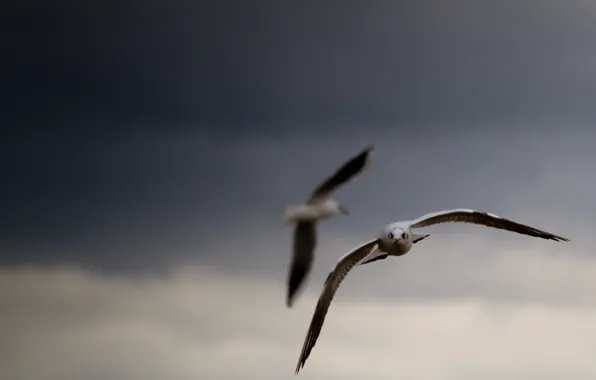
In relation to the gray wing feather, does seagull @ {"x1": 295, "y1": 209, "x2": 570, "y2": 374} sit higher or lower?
higher

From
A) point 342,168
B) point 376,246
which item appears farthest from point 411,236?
point 342,168

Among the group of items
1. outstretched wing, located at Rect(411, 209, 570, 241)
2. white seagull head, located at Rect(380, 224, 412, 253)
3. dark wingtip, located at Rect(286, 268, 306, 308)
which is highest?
outstretched wing, located at Rect(411, 209, 570, 241)

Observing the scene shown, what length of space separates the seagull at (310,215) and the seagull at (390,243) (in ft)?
12.2

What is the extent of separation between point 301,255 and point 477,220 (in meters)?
9.19

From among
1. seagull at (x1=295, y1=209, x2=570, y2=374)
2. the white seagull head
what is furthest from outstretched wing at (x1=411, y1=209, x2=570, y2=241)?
the white seagull head

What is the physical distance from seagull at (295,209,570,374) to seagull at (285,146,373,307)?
12.2 ft

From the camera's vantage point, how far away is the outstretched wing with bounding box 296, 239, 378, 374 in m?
51.9

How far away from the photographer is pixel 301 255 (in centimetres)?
4603

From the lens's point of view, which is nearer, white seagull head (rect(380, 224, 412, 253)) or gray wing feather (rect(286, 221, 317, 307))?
gray wing feather (rect(286, 221, 317, 307))

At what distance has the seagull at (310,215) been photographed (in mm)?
43719

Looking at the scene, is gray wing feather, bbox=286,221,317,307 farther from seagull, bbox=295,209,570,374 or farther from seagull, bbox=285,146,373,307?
seagull, bbox=295,209,570,374

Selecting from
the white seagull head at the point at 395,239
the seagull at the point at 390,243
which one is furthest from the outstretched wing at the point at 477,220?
the white seagull head at the point at 395,239

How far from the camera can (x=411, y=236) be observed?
4906cm

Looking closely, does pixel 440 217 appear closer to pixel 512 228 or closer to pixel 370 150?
pixel 512 228
